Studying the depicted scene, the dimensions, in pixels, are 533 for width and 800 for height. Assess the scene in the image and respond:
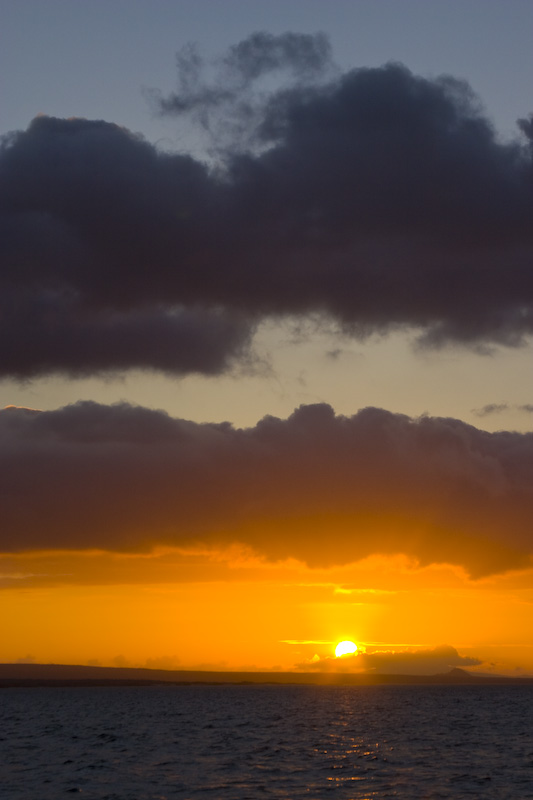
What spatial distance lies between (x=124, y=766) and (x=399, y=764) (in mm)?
26185

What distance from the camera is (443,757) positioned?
92250mm

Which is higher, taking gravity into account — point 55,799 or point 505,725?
point 55,799

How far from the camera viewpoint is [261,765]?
83.9 metres

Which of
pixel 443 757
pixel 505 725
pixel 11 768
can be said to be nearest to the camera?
pixel 11 768

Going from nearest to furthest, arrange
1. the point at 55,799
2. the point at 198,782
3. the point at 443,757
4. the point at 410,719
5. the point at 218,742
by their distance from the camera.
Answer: the point at 55,799 < the point at 198,782 < the point at 443,757 < the point at 218,742 < the point at 410,719

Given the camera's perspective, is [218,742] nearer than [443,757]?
No

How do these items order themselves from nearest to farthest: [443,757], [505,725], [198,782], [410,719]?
1. [198,782]
2. [443,757]
3. [505,725]
4. [410,719]

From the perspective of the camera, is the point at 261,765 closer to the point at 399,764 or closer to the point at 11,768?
the point at 399,764

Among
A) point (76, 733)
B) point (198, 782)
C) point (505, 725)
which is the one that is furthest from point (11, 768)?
point (505, 725)

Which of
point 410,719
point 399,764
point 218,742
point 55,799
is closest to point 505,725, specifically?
point 410,719

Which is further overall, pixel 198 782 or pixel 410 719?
pixel 410 719

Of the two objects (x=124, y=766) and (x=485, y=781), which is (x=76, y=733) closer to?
(x=124, y=766)

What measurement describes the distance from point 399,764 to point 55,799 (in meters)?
36.0

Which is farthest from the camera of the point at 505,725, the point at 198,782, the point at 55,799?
the point at 505,725
